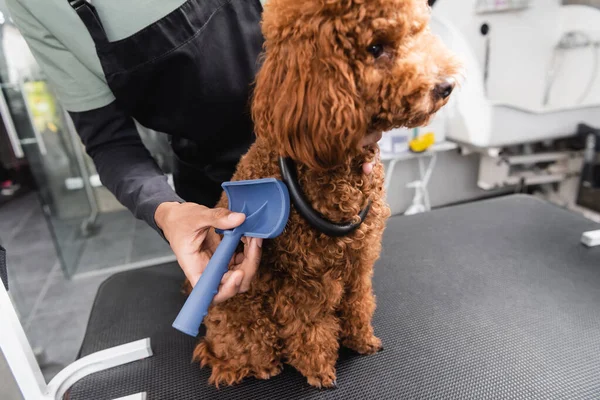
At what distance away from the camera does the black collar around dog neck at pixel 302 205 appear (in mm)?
583

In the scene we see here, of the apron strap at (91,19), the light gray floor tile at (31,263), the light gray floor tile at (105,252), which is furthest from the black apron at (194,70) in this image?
the light gray floor tile at (31,263)

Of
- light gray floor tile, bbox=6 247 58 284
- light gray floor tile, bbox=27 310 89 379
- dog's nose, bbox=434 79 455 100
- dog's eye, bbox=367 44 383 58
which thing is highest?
dog's eye, bbox=367 44 383 58

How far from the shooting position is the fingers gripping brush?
0.51 meters

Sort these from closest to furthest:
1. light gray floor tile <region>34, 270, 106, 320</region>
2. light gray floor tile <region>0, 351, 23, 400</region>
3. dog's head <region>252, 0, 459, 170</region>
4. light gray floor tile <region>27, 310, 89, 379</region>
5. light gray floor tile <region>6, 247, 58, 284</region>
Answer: dog's head <region>252, 0, 459, 170</region>, light gray floor tile <region>0, 351, 23, 400</region>, light gray floor tile <region>27, 310, 89, 379</region>, light gray floor tile <region>34, 270, 106, 320</region>, light gray floor tile <region>6, 247, 58, 284</region>

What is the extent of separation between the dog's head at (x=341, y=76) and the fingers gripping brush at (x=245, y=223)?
0.27 feet

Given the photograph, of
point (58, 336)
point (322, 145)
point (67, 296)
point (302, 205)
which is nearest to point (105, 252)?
point (67, 296)

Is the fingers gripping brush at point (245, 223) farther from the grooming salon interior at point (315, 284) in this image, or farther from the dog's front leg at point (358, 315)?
the dog's front leg at point (358, 315)

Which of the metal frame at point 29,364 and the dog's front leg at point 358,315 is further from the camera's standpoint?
the dog's front leg at point 358,315

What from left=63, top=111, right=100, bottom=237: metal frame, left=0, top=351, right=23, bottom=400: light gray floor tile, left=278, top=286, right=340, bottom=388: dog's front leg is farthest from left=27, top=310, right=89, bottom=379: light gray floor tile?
left=278, top=286, right=340, bottom=388: dog's front leg

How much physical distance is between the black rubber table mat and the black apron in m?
0.49

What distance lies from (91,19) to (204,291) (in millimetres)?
527

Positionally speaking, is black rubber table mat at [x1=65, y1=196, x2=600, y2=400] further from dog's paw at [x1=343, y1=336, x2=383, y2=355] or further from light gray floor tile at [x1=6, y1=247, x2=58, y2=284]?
light gray floor tile at [x1=6, y1=247, x2=58, y2=284]

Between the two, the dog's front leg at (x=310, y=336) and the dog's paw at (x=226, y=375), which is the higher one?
the dog's front leg at (x=310, y=336)

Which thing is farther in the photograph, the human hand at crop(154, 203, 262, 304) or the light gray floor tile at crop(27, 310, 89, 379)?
the light gray floor tile at crop(27, 310, 89, 379)
